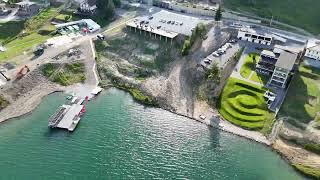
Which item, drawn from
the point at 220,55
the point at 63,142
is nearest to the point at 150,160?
the point at 63,142

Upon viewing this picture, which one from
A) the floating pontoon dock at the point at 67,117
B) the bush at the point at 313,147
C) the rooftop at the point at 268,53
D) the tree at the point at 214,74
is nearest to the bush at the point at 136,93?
the floating pontoon dock at the point at 67,117

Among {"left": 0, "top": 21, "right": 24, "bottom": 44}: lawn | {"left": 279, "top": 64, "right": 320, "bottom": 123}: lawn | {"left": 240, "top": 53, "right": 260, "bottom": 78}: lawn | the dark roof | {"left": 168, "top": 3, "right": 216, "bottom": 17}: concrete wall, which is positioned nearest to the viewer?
{"left": 279, "top": 64, "right": 320, "bottom": 123}: lawn

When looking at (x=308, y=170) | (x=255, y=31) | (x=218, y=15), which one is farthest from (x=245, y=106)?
(x=218, y=15)

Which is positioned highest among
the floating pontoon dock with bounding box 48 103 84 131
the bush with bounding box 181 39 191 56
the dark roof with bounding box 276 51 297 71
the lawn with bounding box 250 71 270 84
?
the dark roof with bounding box 276 51 297 71

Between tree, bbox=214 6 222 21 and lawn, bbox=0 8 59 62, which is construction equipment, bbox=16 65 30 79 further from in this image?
tree, bbox=214 6 222 21

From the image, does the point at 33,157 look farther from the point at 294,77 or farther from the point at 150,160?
the point at 294,77

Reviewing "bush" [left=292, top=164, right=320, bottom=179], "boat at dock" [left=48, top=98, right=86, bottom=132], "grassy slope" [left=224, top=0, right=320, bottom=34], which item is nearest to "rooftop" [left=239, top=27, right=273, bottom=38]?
"grassy slope" [left=224, top=0, right=320, bottom=34]
